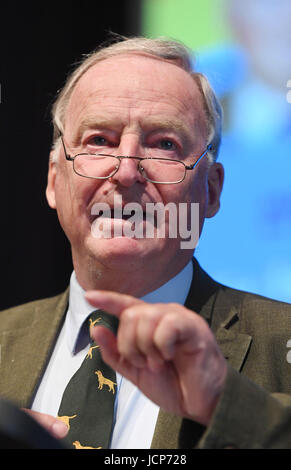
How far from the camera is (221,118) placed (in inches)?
75.2

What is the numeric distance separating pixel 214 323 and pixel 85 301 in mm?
382

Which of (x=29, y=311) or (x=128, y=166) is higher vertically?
(x=128, y=166)

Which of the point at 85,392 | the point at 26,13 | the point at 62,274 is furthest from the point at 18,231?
the point at 85,392

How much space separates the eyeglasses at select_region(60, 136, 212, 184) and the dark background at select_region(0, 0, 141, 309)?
756mm

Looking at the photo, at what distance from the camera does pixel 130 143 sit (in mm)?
1604

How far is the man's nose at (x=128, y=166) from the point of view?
1.56 m

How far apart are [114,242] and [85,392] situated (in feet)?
1.29

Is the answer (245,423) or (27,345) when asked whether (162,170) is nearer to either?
(27,345)

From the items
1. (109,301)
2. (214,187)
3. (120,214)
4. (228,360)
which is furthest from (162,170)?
(109,301)

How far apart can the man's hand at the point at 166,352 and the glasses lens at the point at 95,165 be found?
2.34ft

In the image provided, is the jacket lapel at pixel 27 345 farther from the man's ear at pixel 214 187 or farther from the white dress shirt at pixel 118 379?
the man's ear at pixel 214 187

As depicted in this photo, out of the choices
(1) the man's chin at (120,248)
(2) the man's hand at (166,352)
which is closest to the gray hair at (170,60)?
(1) the man's chin at (120,248)

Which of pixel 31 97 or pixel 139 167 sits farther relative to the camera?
pixel 31 97

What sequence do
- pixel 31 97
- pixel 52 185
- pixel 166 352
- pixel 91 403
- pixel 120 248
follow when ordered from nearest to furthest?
pixel 166 352
pixel 91 403
pixel 120 248
pixel 52 185
pixel 31 97
